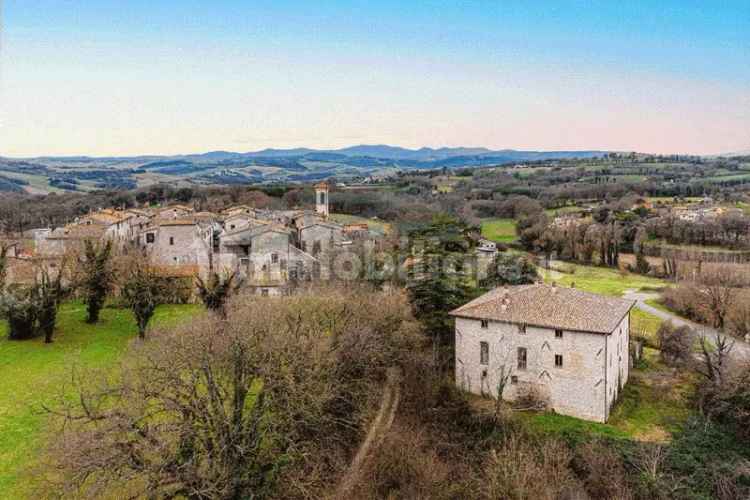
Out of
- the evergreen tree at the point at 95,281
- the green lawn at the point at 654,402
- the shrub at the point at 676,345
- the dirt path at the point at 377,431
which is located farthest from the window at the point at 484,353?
the evergreen tree at the point at 95,281

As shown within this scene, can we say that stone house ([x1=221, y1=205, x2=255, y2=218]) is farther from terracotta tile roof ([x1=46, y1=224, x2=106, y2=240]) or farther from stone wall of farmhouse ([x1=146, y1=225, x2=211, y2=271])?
stone wall of farmhouse ([x1=146, y1=225, x2=211, y2=271])

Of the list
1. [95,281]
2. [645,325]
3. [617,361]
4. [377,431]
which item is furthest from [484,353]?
[95,281]

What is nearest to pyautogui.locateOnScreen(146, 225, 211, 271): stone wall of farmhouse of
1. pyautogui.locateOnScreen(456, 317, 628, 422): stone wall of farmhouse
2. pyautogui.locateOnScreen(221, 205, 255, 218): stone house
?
pyautogui.locateOnScreen(221, 205, 255, 218): stone house

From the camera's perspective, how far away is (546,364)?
27047mm

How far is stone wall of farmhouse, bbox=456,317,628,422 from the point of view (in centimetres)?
2583

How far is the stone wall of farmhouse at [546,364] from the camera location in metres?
25.8

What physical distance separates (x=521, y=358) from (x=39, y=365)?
22362 mm

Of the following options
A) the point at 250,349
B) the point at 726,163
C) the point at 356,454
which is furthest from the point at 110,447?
the point at 726,163

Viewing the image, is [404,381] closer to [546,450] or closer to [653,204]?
[546,450]

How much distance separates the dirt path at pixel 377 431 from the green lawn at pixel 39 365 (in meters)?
10.3

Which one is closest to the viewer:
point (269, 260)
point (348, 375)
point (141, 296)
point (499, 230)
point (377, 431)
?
point (348, 375)

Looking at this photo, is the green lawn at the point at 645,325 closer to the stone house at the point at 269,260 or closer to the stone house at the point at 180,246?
the stone house at the point at 269,260

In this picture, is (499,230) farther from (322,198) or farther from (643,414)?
(643,414)

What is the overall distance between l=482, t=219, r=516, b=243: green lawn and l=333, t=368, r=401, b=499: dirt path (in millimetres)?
55779
